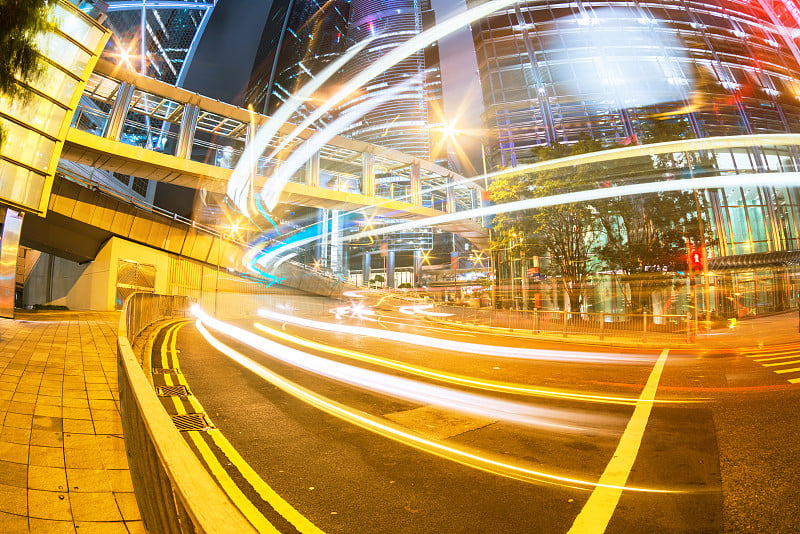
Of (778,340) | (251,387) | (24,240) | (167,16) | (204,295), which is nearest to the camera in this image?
(251,387)

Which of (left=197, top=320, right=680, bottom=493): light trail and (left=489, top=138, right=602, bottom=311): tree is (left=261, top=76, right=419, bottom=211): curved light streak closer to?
(left=489, top=138, right=602, bottom=311): tree

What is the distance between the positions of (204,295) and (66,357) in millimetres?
24231

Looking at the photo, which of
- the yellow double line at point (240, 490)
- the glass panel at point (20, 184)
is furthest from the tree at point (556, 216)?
the glass panel at point (20, 184)

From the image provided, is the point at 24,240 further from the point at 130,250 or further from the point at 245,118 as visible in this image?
the point at 245,118

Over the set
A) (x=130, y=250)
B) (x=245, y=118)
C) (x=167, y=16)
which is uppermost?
(x=167, y=16)

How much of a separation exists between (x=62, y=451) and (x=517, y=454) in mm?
5418

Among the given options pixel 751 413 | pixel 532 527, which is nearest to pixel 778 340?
pixel 751 413

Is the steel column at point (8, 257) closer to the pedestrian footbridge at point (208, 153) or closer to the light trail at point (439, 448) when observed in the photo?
the pedestrian footbridge at point (208, 153)

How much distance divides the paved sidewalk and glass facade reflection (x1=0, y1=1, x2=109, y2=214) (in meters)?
9.12

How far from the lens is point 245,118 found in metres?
27.9

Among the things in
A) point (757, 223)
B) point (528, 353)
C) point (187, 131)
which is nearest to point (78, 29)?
point (187, 131)

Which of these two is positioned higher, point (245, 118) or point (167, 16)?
point (167, 16)

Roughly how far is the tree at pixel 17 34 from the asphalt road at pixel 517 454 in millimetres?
6961

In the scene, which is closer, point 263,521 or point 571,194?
point 263,521
